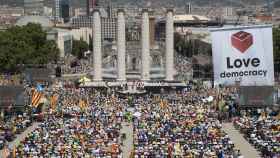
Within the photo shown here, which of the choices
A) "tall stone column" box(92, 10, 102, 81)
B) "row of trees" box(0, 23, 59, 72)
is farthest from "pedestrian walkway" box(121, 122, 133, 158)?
"row of trees" box(0, 23, 59, 72)

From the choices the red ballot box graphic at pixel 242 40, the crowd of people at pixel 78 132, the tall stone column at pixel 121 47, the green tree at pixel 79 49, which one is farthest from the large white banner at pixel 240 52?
the green tree at pixel 79 49

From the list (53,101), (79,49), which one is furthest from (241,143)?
(79,49)

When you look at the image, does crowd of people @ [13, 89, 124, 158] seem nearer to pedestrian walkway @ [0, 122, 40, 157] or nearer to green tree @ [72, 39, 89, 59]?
pedestrian walkway @ [0, 122, 40, 157]

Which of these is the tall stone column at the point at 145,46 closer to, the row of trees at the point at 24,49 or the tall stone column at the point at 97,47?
the tall stone column at the point at 97,47

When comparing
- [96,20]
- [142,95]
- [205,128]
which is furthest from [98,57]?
[205,128]

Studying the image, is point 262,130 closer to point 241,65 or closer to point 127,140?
point 241,65
